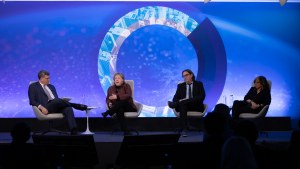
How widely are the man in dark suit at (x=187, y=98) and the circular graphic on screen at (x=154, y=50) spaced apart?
1086 millimetres

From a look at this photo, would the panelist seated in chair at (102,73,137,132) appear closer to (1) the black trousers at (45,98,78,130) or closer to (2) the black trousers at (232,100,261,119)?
(1) the black trousers at (45,98,78,130)

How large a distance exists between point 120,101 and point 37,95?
1331mm

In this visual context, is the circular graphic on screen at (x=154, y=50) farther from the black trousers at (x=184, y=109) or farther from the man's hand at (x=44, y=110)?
the man's hand at (x=44, y=110)

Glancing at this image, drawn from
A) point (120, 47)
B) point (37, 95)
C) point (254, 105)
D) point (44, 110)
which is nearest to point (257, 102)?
point (254, 105)

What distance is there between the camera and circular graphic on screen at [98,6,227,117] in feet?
29.3

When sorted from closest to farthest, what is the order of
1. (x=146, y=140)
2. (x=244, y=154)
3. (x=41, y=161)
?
(x=244, y=154), (x=41, y=161), (x=146, y=140)

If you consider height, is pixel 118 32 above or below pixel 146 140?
above

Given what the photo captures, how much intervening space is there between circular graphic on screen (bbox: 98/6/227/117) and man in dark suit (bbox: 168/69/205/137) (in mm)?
1086

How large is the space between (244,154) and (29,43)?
644 cm

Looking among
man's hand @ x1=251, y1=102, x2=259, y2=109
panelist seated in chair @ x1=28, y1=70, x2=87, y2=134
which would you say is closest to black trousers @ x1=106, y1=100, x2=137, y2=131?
panelist seated in chair @ x1=28, y1=70, x2=87, y2=134

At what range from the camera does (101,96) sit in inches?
352

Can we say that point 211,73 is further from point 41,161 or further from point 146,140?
point 41,161

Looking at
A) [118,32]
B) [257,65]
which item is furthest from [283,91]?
[118,32]

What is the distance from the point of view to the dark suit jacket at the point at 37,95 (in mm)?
7417
